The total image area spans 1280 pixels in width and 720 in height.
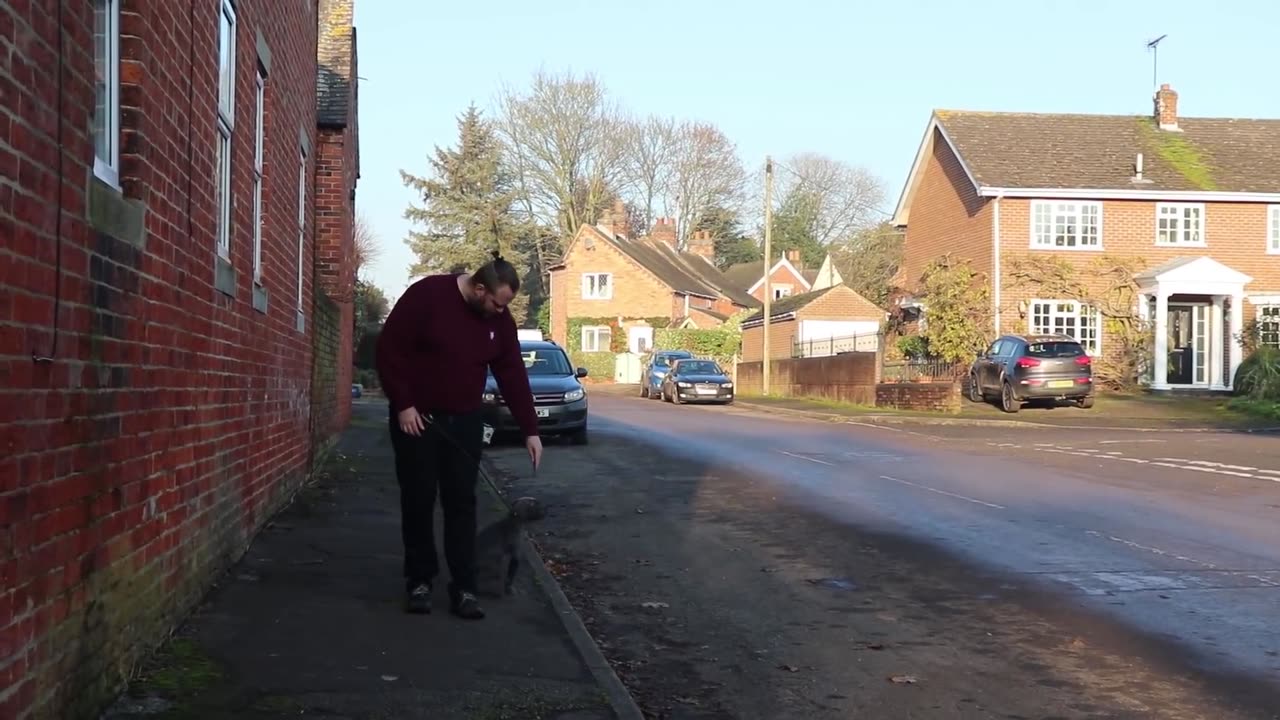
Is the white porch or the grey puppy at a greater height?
the white porch

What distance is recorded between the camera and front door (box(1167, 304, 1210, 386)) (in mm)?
34500

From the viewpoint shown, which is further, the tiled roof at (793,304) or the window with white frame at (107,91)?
the tiled roof at (793,304)

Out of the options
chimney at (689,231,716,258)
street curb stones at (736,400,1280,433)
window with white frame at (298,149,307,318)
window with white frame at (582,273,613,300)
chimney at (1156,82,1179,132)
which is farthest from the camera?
chimney at (689,231,716,258)

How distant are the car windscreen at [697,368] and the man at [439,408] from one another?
99.8 ft

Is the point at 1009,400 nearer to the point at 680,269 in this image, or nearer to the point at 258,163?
the point at 258,163

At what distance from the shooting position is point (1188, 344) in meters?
34.9

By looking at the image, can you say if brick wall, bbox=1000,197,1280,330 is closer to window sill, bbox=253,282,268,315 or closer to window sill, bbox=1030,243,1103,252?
window sill, bbox=1030,243,1103,252

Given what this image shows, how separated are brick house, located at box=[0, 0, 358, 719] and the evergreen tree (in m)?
62.0

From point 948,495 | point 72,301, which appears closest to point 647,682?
point 72,301

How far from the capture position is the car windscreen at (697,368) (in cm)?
3706

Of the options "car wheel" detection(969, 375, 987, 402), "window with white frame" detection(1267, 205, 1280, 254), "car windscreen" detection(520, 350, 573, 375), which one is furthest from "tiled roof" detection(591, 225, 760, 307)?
"car windscreen" detection(520, 350, 573, 375)

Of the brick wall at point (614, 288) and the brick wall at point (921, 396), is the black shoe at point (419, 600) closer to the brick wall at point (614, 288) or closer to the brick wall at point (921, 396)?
the brick wall at point (921, 396)

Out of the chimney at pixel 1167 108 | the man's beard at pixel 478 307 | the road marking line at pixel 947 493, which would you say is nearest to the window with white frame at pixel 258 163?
the man's beard at pixel 478 307

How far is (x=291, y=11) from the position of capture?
1098 centimetres
